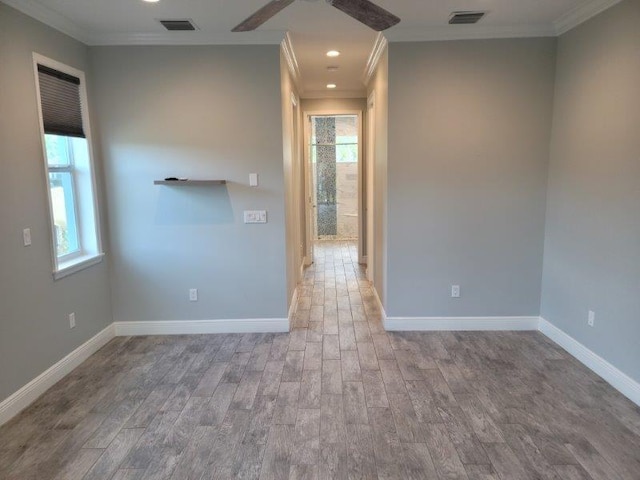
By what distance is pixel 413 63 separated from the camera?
3639 millimetres

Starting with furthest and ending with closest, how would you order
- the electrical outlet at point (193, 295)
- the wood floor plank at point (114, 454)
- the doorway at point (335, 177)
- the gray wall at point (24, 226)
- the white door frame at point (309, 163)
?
the doorway at point (335, 177) → the white door frame at point (309, 163) → the electrical outlet at point (193, 295) → the gray wall at point (24, 226) → the wood floor plank at point (114, 454)

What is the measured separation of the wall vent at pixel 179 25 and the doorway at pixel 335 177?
209 inches

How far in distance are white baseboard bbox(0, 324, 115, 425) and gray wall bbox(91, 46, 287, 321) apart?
36 cm

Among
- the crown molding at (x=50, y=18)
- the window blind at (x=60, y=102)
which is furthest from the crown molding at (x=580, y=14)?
the window blind at (x=60, y=102)

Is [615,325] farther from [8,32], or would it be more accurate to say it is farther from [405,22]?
[8,32]

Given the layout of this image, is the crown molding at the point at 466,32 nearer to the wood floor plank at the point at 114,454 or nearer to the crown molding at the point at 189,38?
the crown molding at the point at 189,38

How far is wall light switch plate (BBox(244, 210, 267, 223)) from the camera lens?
380cm

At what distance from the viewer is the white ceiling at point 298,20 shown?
293 cm

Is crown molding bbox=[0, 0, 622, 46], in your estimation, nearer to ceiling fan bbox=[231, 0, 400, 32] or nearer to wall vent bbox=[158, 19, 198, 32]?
wall vent bbox=[158, 19, 198, 32]

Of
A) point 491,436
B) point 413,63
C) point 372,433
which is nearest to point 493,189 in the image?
point 413,63

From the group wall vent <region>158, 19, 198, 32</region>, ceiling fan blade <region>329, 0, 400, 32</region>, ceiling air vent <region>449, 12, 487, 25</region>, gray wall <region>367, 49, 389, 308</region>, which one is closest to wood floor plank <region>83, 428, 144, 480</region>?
gray wall <region>367, 49, 389, 308</region>

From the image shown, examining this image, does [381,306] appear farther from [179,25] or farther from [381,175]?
[179,25]

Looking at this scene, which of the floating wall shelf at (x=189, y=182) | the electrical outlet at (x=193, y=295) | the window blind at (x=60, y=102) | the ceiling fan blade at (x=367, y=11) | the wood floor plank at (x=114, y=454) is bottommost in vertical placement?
the wood floor plank at (x=114, y=454)

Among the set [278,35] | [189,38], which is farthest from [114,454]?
[278,35]
